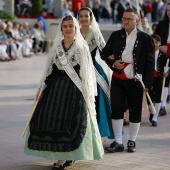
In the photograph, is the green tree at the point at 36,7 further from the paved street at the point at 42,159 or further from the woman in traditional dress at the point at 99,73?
the woman in traditional dress at the point at 99,73

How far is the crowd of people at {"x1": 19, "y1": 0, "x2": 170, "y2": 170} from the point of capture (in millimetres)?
6781

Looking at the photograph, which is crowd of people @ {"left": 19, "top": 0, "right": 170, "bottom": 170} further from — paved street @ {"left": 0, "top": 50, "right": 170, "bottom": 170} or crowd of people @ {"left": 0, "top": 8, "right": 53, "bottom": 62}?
crowd of people @ {"left": 0, "top": 8, "right": 53, "bottom": 62}

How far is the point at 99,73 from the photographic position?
8.20 m

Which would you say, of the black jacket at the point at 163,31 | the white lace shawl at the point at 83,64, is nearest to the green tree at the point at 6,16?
the black jacket at the point at 163,31

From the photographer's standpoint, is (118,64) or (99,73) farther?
(99,73)

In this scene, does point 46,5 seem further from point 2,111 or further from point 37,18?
point 2,111

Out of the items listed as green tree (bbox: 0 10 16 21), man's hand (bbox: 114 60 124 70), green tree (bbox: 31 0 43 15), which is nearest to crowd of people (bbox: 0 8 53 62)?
green tree (bbox: 0 10 16 21)

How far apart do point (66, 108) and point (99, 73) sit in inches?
57.0

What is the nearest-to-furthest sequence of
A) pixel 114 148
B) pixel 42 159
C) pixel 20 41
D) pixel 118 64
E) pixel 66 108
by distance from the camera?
1. pixel 66 108
2. pixel 42 159
3. pixel 118 64
4. pixel 114 148
5. pixel 20 41

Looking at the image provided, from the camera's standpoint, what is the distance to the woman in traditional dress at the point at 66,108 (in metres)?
6.74

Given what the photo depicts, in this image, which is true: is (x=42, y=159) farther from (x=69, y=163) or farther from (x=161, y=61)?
(x=161, y=61)

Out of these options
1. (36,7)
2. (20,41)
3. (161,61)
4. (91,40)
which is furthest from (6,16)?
(91,40)

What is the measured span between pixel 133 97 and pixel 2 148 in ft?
5.63

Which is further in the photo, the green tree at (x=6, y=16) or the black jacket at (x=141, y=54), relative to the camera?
the green tree at (x=6, y=16)
